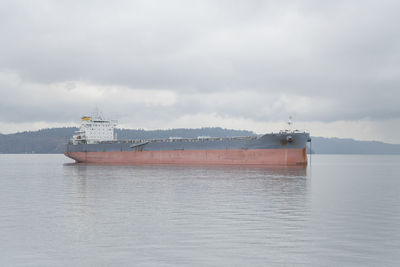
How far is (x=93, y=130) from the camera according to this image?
73.3 m

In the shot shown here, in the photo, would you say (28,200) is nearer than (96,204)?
No

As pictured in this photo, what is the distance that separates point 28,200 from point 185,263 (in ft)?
51.1

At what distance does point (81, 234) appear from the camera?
543 inches

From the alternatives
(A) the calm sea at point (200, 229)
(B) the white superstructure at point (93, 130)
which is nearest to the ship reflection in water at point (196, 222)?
(A) the calm sea at point (200, 229)

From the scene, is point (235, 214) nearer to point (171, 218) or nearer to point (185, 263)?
point (171, 218)

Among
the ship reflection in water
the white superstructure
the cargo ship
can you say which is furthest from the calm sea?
the white superstructure

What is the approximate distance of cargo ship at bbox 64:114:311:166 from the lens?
49094 mm

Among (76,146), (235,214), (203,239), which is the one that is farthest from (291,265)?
(76,146)

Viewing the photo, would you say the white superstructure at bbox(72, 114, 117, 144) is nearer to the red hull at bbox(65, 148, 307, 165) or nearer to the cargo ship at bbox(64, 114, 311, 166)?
the cargo ship at bbox(64, 114, 311, 166)

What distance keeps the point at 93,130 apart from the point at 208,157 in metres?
28.9

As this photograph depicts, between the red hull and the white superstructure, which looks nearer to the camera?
the red hull

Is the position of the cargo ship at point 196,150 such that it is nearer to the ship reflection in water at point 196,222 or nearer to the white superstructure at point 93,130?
the white superstructure at point 93,130

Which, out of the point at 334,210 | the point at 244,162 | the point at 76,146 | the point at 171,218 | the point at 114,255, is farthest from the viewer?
the point at 76,146

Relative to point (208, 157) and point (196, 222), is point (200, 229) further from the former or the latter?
point (208, 157)
